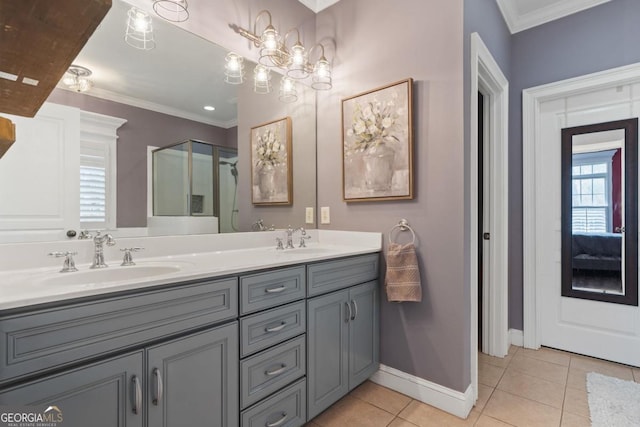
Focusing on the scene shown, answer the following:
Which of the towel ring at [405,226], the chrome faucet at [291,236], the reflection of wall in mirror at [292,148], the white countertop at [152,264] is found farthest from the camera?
the chrome faucet at [291,236]

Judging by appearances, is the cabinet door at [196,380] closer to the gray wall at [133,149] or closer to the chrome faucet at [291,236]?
the gray wall at [133,149]

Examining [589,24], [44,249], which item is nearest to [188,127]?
[44,249]

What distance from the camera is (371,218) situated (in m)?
2.09

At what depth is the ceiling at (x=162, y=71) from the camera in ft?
4.67

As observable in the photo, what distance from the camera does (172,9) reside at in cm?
160

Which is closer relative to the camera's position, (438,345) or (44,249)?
(44,249)

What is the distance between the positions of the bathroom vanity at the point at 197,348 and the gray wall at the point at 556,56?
1.62 m

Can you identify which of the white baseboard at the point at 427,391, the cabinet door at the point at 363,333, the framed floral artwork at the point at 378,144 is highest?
the framed floral artwork at the point at 378,144

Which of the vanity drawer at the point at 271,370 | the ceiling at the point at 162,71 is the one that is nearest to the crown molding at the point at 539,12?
the ceiling at the point at 162,71

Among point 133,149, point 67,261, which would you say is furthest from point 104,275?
point 133,149

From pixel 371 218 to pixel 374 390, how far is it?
1.08 metres

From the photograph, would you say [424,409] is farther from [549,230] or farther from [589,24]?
[589,24]

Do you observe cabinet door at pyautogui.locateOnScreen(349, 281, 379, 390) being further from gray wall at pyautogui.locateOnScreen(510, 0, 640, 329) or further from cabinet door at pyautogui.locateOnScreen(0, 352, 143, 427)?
gray wall at pyautogui.locateOnScreen(510, 0, 640, 329)

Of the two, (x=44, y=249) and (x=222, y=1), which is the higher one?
(x=222, y=1)
